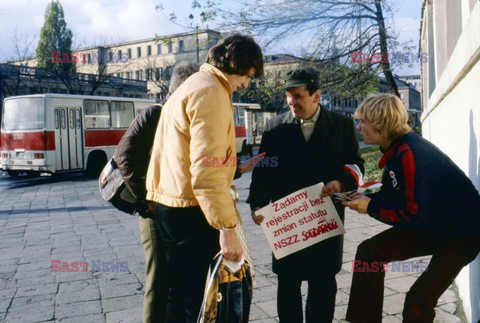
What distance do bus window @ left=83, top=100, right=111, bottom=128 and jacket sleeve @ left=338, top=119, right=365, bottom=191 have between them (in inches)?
581

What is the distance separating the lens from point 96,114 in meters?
16.9

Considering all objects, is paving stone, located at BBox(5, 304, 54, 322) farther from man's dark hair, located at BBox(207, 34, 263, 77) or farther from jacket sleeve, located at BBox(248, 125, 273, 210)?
man's dark hair, located at BBox(207, 34, 263, 77)

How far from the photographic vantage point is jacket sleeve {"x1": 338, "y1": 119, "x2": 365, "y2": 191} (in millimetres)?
2930

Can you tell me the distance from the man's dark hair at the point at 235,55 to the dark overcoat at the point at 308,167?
80 centimetres

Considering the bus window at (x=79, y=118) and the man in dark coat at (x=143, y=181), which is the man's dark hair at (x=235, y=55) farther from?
→ the bus window at (x=79, y=118)

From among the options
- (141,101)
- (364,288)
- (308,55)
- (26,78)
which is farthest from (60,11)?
(364,288)

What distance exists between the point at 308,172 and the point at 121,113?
15.9m

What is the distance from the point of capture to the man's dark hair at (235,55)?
7.49 ft

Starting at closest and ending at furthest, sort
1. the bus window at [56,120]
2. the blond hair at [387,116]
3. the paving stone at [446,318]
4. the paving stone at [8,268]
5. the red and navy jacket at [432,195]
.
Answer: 1. the red and navy jacket at [432,195]
2. the blond hair at [387,116]
3. the paving stone at [446,318]
4. the paving stone at [8,268]
5. the bus window at [56,120]

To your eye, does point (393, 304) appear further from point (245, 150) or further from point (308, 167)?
point (245, 150)

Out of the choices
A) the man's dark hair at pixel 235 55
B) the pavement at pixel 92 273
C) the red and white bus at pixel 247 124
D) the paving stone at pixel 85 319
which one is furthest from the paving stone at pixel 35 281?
the red and white bus at pixel 247 124

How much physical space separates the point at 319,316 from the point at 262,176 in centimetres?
96

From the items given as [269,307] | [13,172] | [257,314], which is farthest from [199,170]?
[13,172]

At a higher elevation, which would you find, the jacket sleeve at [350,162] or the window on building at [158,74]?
the window on building at [158,74]
